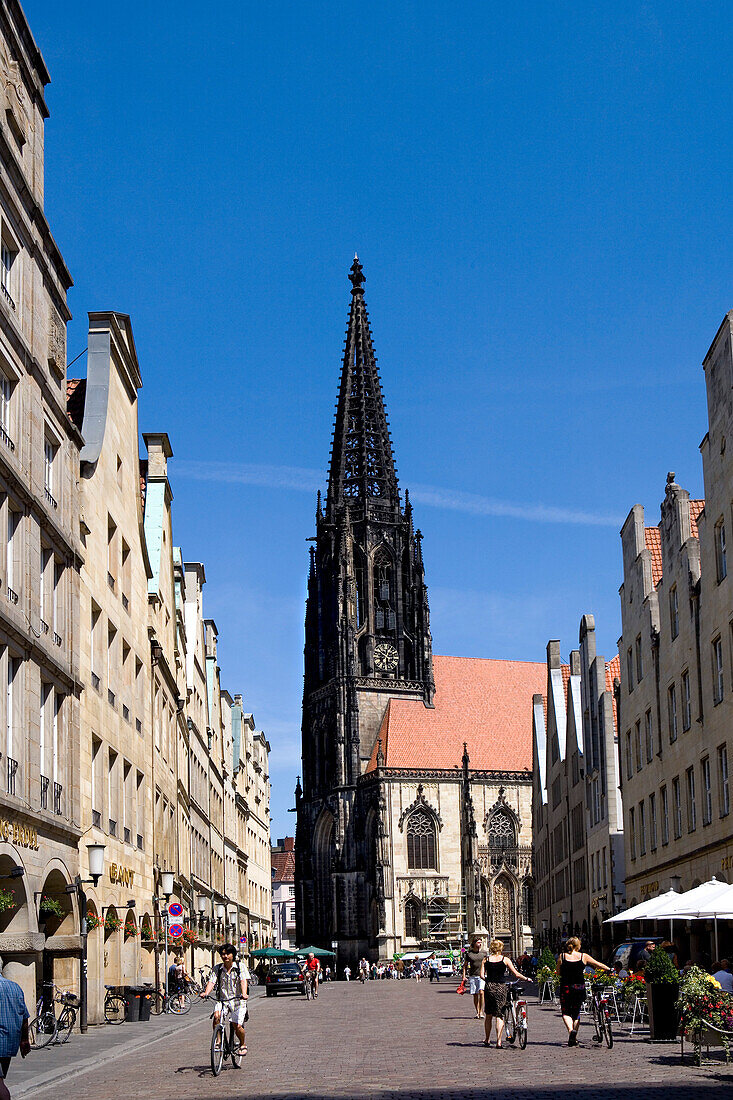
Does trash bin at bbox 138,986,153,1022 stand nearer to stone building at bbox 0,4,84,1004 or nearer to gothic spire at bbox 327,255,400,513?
stone building at bbox 0,4,84,1004

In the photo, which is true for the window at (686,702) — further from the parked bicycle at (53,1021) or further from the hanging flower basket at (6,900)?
the hanging flower basket at (6,900)

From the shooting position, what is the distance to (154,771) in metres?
40.2

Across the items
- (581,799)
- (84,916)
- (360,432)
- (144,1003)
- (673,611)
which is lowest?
(144,1003)

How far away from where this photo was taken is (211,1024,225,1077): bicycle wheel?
60.5ft

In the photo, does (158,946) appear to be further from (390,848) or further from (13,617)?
(390,848)

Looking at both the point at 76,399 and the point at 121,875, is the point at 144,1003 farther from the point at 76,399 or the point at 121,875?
the point at 76,399

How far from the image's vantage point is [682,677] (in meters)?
35.9

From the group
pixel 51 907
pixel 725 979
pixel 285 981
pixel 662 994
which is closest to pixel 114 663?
pixel 51 907

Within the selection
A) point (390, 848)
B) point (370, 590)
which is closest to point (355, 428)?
point (370, 590)

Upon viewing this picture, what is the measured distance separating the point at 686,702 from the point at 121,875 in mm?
13891

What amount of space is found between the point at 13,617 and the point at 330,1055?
802cm

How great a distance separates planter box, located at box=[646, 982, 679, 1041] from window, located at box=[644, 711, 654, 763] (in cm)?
1896

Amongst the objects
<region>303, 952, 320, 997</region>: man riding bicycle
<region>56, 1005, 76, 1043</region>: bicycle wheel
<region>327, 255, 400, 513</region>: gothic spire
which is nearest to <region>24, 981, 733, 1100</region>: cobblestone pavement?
<region>56, 1005, 76, 1043</region>: bicycle wheel

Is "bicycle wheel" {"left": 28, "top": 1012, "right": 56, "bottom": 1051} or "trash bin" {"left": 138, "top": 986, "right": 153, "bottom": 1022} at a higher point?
"bicycle wheel" {"left": 28, "top": 1012, "right": 56, "bottom": 1051}
